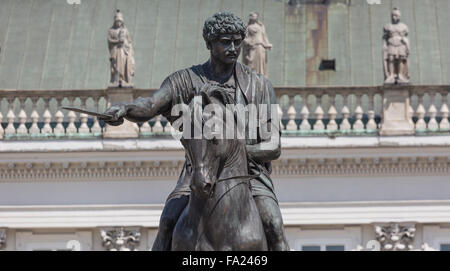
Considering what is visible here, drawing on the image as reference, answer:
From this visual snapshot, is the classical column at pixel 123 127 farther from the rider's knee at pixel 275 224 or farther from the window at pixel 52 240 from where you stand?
the rider's knee at pixel 275 224

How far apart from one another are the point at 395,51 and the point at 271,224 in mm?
27838

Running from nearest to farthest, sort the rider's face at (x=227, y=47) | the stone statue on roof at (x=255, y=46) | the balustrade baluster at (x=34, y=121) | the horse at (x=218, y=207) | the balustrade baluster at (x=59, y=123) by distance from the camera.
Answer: the horse at (x=218, y=207), the rider's face at (x=227, y=47), the stone statue on roof at (x=255, y=46), the balustrade baluster at (x=59, y=123), the balustrade baluster at (x=34, y=121)

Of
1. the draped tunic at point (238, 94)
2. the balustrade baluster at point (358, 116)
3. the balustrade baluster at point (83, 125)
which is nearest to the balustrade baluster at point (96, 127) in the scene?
the balustrade baluster at point (83, 125)

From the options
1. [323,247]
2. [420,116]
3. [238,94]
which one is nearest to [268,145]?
[238,94]

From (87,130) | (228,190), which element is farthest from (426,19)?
(228,190)

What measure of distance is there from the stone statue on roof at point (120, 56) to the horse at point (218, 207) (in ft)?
92.3

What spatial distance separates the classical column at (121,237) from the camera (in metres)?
46.8

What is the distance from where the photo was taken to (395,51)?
46.3m

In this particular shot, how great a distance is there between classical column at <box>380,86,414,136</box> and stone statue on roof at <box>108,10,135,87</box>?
579cm

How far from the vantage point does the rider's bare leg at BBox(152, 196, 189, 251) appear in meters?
18.9

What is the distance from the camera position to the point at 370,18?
51500mm

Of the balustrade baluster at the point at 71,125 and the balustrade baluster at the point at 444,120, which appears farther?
the balustrade baluster at the point at 71,125

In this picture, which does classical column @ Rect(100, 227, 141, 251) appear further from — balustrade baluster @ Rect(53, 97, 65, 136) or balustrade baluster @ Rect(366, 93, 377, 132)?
balustrade baluster @ Rect(366, 93, 377, 132)

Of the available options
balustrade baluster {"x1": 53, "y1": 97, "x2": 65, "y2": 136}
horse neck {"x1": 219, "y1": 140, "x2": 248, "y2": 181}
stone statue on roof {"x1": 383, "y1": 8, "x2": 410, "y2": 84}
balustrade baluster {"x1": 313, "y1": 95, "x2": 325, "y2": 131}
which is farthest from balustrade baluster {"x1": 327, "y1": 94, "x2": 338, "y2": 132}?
horse neck {"x1": 219, "y1": 140, "x2": 248, "y2": 181}
